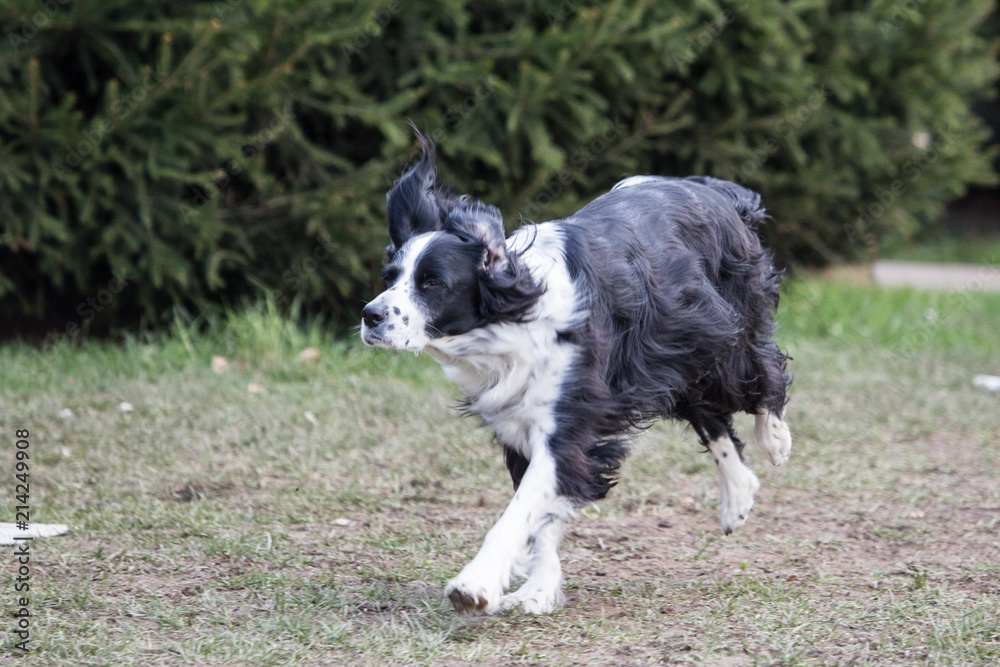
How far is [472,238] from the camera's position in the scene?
312cm

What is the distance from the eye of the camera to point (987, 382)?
6.69 m

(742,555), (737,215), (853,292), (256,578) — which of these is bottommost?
(853,292)

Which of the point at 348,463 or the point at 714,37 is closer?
the point at 348,463

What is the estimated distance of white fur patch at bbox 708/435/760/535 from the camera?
3955mm

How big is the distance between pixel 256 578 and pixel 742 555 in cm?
164

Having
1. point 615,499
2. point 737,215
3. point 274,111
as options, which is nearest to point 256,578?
point 615,499

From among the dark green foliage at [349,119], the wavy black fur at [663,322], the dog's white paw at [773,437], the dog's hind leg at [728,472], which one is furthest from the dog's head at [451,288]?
the dark green foliage at [349,119]

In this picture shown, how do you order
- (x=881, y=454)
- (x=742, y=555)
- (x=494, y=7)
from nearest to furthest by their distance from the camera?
(x=742, y=555) < (x=881, y=454) < (x=494, y=7)

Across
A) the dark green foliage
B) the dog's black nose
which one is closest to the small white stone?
the dark green foliage

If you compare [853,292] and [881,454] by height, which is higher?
[881,454]

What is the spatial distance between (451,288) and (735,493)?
1.46 m

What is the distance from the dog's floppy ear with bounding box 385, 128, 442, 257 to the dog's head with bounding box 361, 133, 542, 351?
10cm

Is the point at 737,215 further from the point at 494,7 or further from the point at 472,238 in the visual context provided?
the point at 494,7

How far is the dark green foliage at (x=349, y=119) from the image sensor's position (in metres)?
6.15
